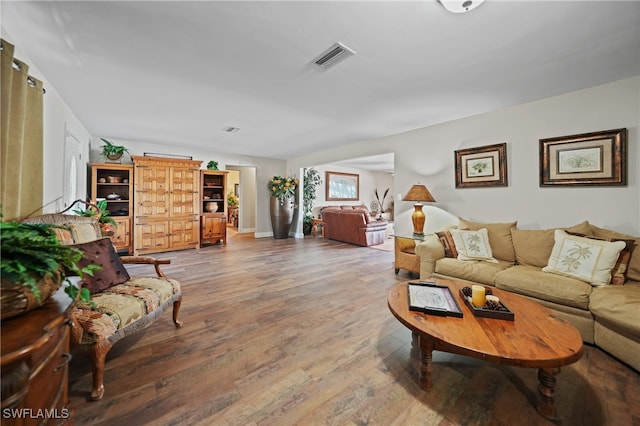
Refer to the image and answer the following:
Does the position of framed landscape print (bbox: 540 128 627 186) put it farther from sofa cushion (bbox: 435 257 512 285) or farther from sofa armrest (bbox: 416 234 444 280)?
sofa armrest (bbox: 416 234 444 280)

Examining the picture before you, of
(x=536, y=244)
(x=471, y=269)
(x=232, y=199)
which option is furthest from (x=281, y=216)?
(x=536, y=244)

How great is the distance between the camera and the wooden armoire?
194 inches

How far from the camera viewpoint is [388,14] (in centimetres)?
162

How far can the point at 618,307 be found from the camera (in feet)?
5.75

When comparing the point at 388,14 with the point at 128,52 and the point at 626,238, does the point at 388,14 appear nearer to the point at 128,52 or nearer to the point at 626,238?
the point at 128,52

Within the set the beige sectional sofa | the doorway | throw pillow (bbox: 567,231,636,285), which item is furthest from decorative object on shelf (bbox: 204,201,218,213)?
throw pillow (bbox: 567,231,636,285)

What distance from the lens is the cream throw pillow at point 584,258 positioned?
Answer: 6.89ft

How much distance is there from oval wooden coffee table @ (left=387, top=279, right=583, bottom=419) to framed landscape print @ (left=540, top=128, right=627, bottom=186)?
6.31ft

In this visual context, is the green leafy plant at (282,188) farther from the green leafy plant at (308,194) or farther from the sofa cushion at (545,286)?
the sofa cushion at (545,286)

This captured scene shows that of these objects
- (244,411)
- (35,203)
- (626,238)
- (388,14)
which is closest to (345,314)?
(244,411)

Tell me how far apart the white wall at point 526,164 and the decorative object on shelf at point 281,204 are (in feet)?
10.9

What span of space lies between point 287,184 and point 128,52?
4.92 meters

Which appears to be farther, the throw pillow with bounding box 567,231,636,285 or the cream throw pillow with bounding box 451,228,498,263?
the cream throw pillow with bounding box 451,228,498,263

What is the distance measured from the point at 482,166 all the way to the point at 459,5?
2452 mm
